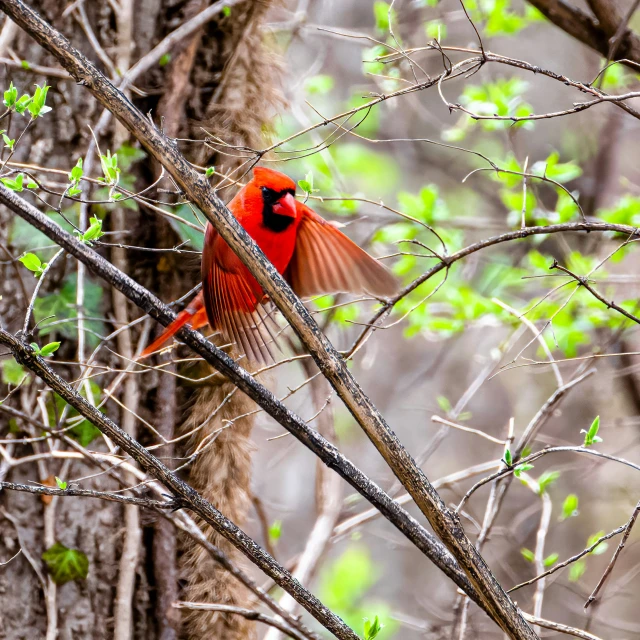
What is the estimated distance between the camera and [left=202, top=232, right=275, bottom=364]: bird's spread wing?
1.43 meters

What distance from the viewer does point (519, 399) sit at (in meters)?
5.37

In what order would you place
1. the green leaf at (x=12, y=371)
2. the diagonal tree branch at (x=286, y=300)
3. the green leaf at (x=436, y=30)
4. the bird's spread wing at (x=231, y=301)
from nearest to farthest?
1. the diagonal tree branch at (x=286, y=300)
2. the bird's spread wing at (x=231, y=301)
3. the green leaf at (x=12, y=371)
4. the green leaf at (x=436, y=30)

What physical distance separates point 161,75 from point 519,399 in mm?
4204

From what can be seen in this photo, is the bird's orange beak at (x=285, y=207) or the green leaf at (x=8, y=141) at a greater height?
the bird's orange beak at (x=285, y=207)

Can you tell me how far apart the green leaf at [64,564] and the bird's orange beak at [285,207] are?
0.90 m

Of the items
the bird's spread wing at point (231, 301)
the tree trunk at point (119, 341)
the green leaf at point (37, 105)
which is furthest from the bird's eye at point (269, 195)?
the green leaf at point (37, 105)

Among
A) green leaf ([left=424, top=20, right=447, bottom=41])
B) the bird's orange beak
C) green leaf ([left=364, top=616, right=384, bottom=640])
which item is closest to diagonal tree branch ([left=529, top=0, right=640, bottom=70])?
green leaf ([left=424, top=20, right=447, bottom=41])

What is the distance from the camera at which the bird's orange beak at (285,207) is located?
1.55 meters

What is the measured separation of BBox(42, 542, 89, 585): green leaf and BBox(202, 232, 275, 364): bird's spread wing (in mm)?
646

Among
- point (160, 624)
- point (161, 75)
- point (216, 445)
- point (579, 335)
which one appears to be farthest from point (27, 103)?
point (579, 335)

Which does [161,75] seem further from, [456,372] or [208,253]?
[456,372]

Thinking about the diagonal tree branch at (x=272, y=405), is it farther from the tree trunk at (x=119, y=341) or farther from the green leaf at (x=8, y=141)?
the tree trunk at (x=119, y=341)

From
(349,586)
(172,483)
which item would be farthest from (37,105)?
(349,586)

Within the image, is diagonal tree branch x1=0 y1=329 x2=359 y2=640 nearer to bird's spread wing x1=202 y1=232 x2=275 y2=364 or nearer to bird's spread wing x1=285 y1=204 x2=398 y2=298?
bird's spread wing x1=202 y1=232 x2=275 y2=364
